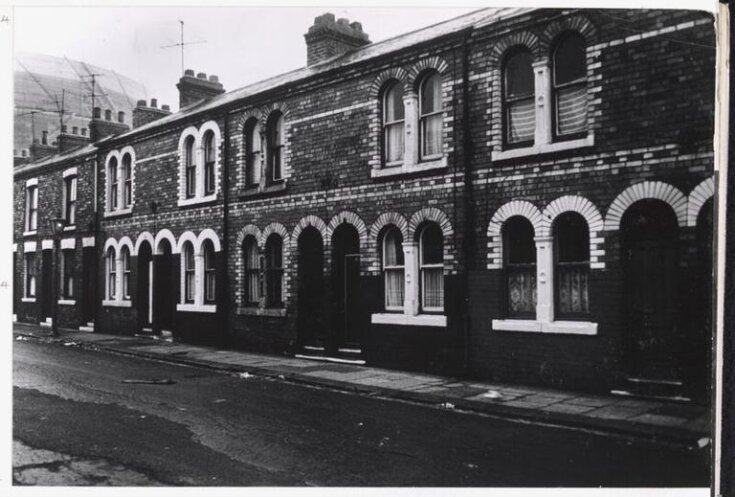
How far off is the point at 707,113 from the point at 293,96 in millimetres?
8367

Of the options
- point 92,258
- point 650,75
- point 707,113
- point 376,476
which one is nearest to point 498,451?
point 376,476

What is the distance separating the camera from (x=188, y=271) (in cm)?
1466

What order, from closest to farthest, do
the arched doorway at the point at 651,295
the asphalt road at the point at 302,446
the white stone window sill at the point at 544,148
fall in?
the asphalt road at the point at 302,446 < the arched doorway at the point at 651,295 < the white stone window sill at the point at 544,148

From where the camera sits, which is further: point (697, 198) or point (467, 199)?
point (467, 199)

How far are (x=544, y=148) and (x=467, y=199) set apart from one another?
5.17ft

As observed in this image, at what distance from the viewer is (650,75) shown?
7504 millimetres

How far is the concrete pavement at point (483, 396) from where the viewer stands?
651cm

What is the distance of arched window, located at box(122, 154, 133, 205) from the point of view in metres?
15.2

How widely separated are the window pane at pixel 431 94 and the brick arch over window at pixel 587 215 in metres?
2.99

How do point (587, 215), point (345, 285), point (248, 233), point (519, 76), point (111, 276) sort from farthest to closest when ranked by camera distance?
point (111, 276) < point (248, 233) < point (345, 285) < point (519, 76) < point (587, 215)

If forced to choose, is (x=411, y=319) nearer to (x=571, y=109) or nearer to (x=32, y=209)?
(x=571, y=109)

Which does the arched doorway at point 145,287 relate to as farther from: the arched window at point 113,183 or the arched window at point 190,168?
the arched window at point 190,168

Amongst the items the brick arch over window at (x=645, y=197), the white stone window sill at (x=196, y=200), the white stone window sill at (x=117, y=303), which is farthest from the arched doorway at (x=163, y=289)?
the brick arch over window at (x=645, y=197)

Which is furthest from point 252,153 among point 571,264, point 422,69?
point 571,264
